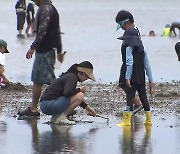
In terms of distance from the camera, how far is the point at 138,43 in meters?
12.5

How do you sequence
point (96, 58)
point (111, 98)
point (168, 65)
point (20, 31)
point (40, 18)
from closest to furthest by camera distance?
point (40, 18)
point (111, 98)
point (168, 65)
point (96, 58)
point (20, 31)

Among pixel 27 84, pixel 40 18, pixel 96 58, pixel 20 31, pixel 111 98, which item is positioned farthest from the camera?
pixel 20 31

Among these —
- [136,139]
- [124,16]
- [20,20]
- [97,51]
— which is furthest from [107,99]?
[20,20]

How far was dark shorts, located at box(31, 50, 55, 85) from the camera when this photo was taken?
13.2 metres

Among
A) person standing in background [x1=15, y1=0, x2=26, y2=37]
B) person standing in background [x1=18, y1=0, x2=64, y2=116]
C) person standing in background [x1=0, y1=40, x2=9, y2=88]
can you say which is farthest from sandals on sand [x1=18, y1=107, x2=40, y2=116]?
person standing in background [x1=15, y1=0, x2=26, y2=37]

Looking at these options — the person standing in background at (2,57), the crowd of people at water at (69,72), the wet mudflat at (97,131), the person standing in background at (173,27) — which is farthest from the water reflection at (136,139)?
the person standing in background at (173,27)

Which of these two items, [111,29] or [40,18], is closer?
[40,18]

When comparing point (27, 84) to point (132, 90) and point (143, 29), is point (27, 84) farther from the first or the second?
point (143, 29)

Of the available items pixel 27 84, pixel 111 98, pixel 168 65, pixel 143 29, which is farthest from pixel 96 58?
pixel 143 29

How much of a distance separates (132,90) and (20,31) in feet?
74.7

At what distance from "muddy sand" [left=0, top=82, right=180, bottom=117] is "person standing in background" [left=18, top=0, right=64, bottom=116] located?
552 mm

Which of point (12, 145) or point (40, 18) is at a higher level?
point (40, 18)

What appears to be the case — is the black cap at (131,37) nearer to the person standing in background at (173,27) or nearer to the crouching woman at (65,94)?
the crouching woman at (65,94)

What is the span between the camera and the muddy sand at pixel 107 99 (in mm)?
13977
